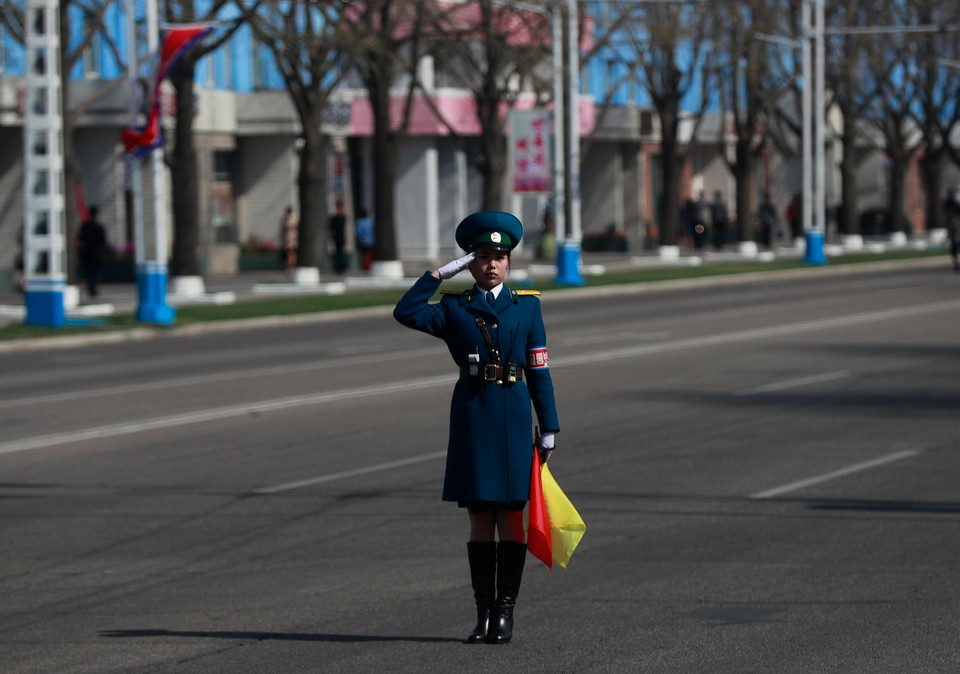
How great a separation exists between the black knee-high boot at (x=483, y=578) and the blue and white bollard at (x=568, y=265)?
34196 mm

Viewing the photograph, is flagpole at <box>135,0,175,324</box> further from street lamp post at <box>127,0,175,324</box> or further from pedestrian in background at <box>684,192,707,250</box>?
pedestrian in background at <box>684,192,707,250</box>

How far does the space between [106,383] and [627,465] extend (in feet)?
30.9

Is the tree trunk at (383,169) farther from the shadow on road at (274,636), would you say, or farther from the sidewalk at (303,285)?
the shadow on road at (274,636)

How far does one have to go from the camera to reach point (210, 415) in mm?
16734

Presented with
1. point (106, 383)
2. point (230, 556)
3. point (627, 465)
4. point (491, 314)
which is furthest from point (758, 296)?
point (491, 314)

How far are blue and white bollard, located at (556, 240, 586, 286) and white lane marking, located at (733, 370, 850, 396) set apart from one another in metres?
22.2

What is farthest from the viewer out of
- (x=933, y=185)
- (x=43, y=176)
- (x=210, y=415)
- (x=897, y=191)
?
(x=933, y=185)

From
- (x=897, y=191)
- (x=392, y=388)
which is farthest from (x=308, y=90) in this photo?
(x=897, y=191)

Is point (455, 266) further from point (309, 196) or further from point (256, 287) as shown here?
point (309, 196)

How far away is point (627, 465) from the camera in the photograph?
13.0 meters

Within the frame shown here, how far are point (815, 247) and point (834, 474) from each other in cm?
3806

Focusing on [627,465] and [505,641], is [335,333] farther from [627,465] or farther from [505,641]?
[505,641]

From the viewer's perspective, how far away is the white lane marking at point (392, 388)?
15.3 m

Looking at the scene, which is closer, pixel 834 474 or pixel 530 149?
pixel 834 474
